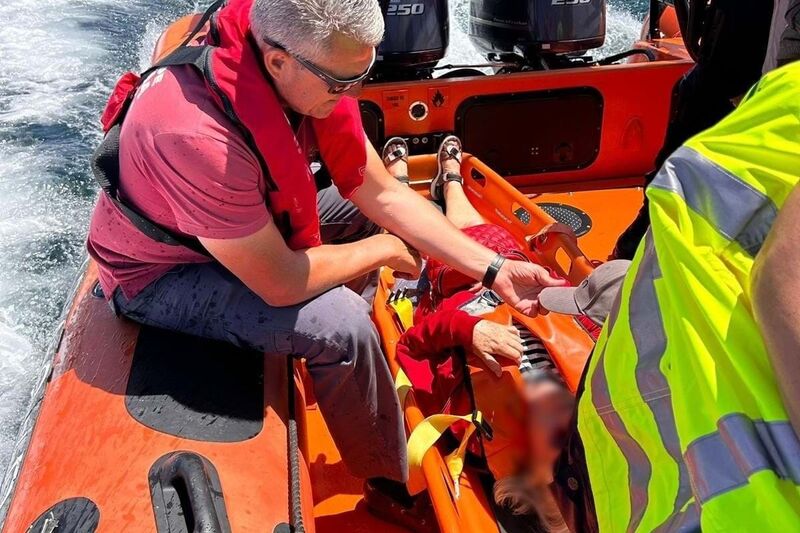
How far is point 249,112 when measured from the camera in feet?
4.36

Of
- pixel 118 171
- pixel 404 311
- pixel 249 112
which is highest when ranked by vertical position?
pixel 249 112

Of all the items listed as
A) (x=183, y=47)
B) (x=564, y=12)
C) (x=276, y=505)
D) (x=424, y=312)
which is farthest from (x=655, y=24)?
(x=276, y=505)

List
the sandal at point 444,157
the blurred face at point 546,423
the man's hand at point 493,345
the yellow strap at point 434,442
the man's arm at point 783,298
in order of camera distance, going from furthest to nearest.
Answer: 1. the sandal at point 444,157
2. the man's hand at point 493,345
3. the yellow strap at point 434,442
4. the blurred face at point 546,423
5. the man's arm at point 783,298

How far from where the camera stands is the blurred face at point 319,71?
1300 millimetres

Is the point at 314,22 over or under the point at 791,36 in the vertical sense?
over

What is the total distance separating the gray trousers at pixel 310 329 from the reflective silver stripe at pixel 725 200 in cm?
90

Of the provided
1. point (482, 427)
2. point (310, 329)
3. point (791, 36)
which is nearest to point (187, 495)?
point (310, 329)

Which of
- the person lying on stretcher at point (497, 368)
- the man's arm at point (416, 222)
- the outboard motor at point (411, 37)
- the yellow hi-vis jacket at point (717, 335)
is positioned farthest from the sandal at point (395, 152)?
the yellow hi-vis jacket at point (717, 335)

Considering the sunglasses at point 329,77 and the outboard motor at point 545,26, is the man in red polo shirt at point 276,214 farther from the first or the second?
the outboard motor at point 545,26

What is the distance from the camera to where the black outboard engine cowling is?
2996 mm

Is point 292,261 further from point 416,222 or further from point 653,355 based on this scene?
point 653,355

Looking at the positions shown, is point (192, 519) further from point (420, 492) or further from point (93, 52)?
point (93, 52)

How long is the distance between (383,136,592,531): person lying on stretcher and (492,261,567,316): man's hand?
10cm

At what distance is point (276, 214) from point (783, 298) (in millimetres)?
1045
